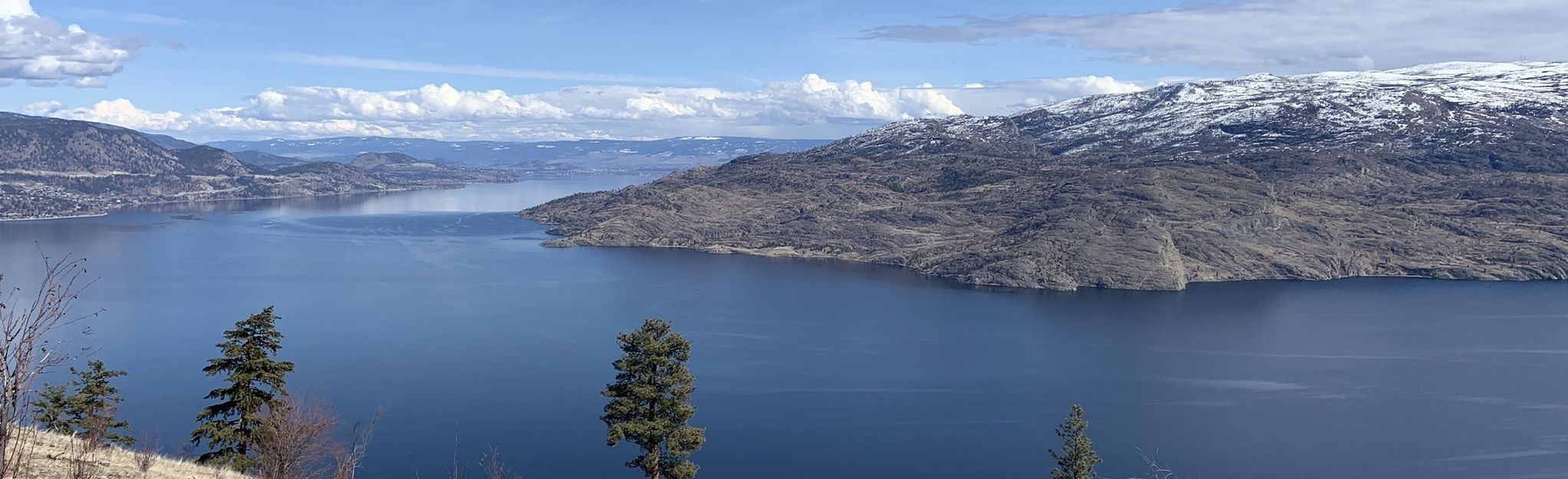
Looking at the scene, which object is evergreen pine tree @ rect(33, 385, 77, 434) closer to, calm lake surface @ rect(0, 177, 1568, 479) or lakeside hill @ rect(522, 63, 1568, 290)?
calm lake surface @ rect(0, 177, 1568, 479)

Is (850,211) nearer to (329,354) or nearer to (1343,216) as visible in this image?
(1343,216)

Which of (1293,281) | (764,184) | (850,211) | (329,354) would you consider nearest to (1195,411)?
(329,354)

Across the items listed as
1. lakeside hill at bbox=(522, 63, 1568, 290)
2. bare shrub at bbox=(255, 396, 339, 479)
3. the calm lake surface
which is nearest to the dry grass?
bare shrub at bbox=(255, 396, 339, 479)

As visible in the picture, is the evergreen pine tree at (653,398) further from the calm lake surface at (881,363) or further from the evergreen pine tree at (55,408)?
the evergreen pine tree at (55,408)

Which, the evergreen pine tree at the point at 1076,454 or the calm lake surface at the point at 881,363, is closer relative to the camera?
the evergreen pine tree at the point at 1076,454

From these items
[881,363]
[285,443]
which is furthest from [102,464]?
[881,363]

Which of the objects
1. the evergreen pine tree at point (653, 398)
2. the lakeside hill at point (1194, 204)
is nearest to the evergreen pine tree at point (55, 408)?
the evergreen pine tree at point (653, 398)
